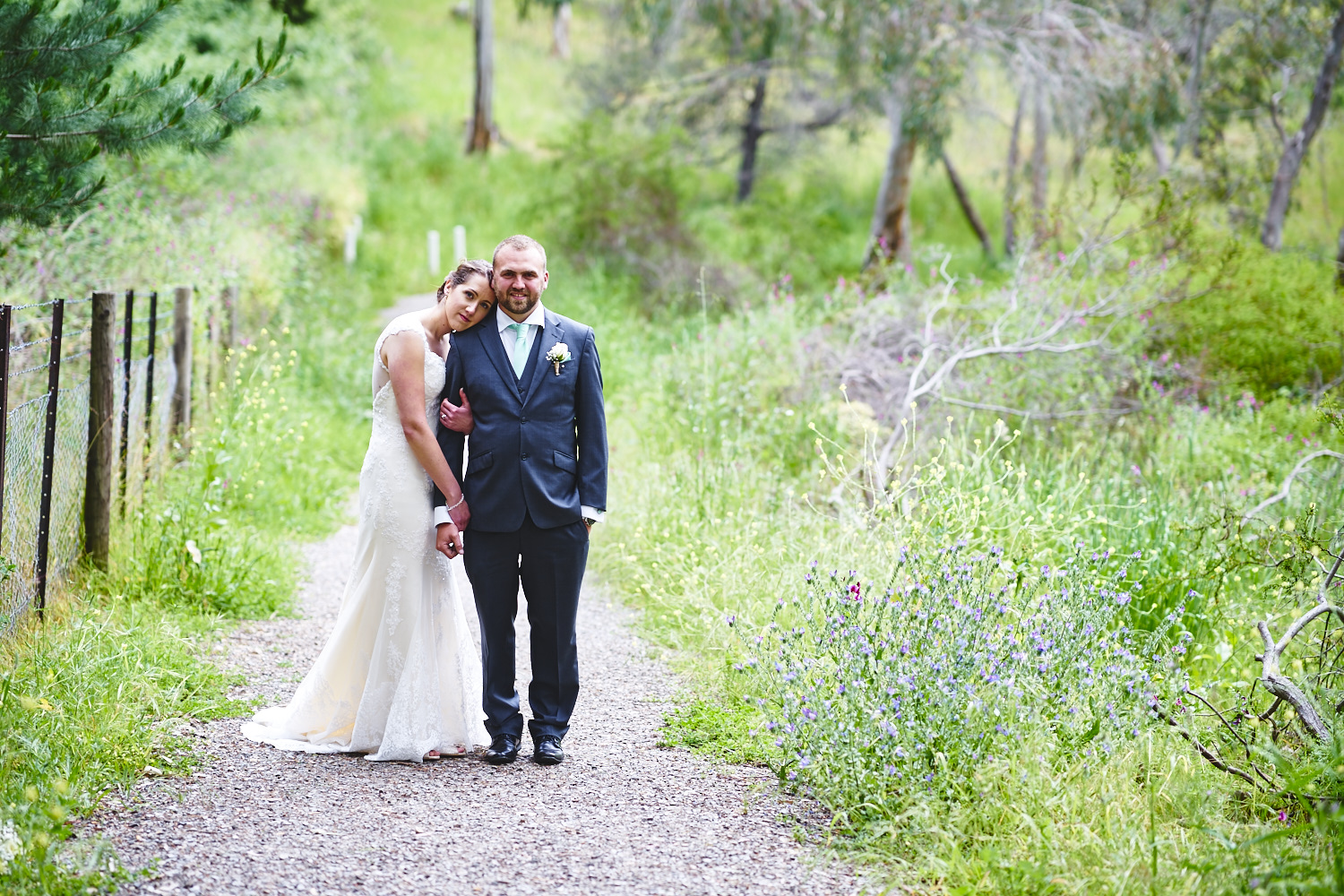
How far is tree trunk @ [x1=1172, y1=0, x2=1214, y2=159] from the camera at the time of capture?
52.9ft

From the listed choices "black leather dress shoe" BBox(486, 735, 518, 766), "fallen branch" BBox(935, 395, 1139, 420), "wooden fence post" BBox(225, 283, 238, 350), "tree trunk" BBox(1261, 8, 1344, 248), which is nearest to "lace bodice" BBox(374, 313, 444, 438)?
"black leather dress shoe" BBox(486, 735, 518, 766)

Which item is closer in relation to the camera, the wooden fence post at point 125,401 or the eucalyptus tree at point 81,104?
the eucalyptus tree at point 81,104

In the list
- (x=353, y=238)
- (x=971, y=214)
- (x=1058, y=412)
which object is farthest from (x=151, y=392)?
(x=971, y=214)

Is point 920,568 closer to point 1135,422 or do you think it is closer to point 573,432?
point 573,432

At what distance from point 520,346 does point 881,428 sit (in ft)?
16.2

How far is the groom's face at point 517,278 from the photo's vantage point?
402cm

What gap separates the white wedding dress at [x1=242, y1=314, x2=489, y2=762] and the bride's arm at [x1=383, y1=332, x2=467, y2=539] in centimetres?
6

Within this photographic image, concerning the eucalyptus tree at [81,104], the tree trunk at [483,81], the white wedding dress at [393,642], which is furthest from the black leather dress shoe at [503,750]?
the tree trunk at [483,81]

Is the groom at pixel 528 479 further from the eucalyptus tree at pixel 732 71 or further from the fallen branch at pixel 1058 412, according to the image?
the eucalyptus tree at pixel 732 71

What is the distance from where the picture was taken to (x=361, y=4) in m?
25.9

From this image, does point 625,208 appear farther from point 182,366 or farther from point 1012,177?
point 182,366

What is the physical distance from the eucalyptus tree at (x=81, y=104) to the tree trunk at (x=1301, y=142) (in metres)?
12.7

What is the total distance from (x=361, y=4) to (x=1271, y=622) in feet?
82.1

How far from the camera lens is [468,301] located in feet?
13.5
